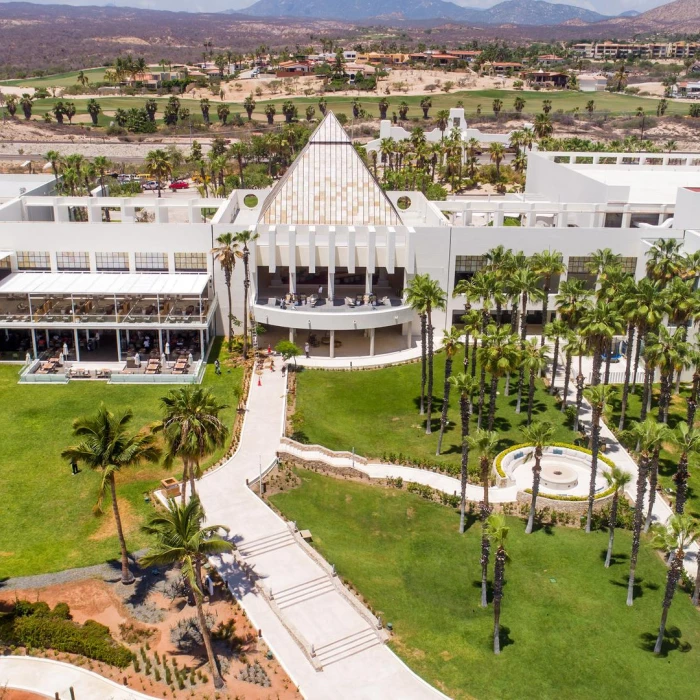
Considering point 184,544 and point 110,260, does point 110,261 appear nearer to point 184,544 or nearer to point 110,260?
point 110,260

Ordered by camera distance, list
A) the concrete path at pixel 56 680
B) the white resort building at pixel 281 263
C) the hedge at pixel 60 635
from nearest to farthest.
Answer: the concrete path at pixel 56 680, the hedge at pixel 60 635, the white resort building at pixel 281 263

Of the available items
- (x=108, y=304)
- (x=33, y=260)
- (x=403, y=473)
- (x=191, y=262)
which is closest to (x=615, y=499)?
(x=403, y=473)

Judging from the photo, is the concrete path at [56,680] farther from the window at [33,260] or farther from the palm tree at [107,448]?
the window at [33,260]

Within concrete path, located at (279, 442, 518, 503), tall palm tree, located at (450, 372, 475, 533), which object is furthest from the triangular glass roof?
tall palm tree, located at (450, 372, 475, 533)

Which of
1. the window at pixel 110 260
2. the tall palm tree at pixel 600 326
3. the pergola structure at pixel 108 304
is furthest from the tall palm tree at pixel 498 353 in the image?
the window at pixel 110 260

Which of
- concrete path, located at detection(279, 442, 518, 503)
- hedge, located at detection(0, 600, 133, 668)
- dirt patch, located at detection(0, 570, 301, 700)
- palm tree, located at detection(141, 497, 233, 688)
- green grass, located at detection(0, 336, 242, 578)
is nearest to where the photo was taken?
palm tree, located at detection(141, 497, 233, 688)

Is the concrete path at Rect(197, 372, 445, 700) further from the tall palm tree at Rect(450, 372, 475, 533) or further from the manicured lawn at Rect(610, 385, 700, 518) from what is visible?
the manicured lawn at Rect(610, 385, 700, 518)
